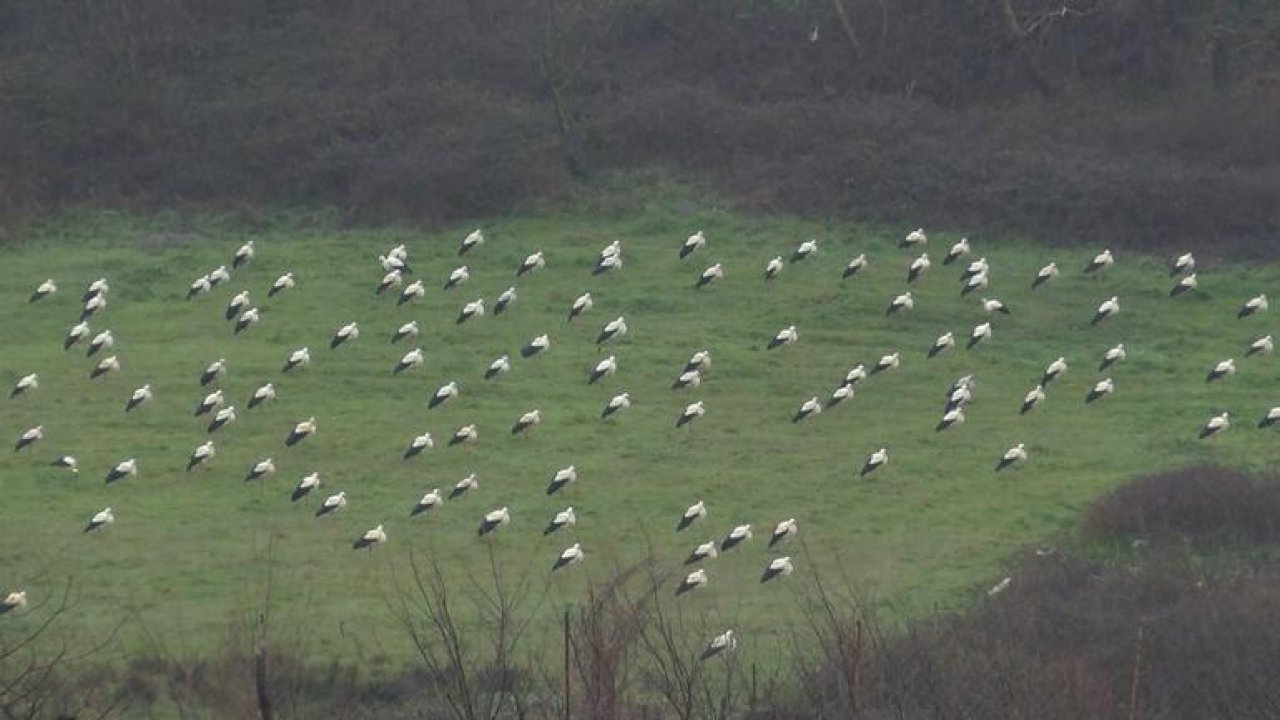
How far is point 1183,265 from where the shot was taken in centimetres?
4562

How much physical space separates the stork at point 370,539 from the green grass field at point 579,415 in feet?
0.42

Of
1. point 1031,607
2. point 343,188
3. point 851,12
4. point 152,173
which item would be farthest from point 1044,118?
point 1031,607

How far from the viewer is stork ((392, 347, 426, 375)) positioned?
42.9 meters

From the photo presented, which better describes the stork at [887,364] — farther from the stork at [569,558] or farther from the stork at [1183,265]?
the stork at [569,558]

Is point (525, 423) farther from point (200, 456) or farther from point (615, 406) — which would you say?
point (200, 456)

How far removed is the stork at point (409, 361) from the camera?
141 feet

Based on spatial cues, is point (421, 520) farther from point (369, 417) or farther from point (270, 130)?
point (270, 130)

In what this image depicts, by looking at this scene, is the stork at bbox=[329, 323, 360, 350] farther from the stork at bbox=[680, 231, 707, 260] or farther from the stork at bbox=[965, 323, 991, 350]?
the stork at bbox=[965, 323, 991, 350]

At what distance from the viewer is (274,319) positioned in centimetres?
4594

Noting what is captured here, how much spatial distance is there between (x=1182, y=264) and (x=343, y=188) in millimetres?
17669

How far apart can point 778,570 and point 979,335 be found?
1111cm

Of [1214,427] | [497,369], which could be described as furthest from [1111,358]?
[497,369]

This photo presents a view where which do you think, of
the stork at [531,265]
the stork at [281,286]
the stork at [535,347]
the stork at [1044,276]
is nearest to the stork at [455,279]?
the stork at [531,265]

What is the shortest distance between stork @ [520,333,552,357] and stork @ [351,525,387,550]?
27.6 ft
